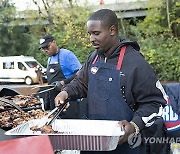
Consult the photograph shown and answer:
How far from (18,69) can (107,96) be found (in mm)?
18735

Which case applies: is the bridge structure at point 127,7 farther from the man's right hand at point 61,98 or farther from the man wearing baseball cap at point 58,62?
the man's right hand at point 61,98

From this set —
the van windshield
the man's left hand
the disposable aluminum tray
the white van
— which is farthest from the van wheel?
the man's left hand

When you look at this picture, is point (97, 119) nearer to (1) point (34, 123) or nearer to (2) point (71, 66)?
(1) point (34, 123)

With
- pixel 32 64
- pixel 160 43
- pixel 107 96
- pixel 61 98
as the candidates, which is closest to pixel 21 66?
pixel 32 64

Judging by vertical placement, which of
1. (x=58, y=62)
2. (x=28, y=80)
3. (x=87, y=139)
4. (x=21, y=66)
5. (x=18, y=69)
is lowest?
(x=28, y=80)

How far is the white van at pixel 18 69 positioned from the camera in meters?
20.3

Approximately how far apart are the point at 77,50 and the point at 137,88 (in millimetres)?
18406

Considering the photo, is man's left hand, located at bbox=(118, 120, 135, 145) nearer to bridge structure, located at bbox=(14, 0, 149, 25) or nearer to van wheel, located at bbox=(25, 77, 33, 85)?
van wheel, located at bbox=(25, 77, 33, 85)

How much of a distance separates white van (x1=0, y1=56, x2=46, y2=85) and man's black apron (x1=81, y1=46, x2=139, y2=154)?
1790cm

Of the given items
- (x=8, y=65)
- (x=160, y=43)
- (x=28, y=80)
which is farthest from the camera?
(x=8, y=65)

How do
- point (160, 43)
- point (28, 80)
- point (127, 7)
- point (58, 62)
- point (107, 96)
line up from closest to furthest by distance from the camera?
point (107, 96) < point (58, 62) < point (160, 43) < point (28, 80) < point (127, 7)

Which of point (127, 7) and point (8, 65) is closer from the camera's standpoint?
point (8, 65)

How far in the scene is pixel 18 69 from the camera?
2066 centimetres

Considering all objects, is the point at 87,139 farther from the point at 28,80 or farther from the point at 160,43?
the point at 28,80
